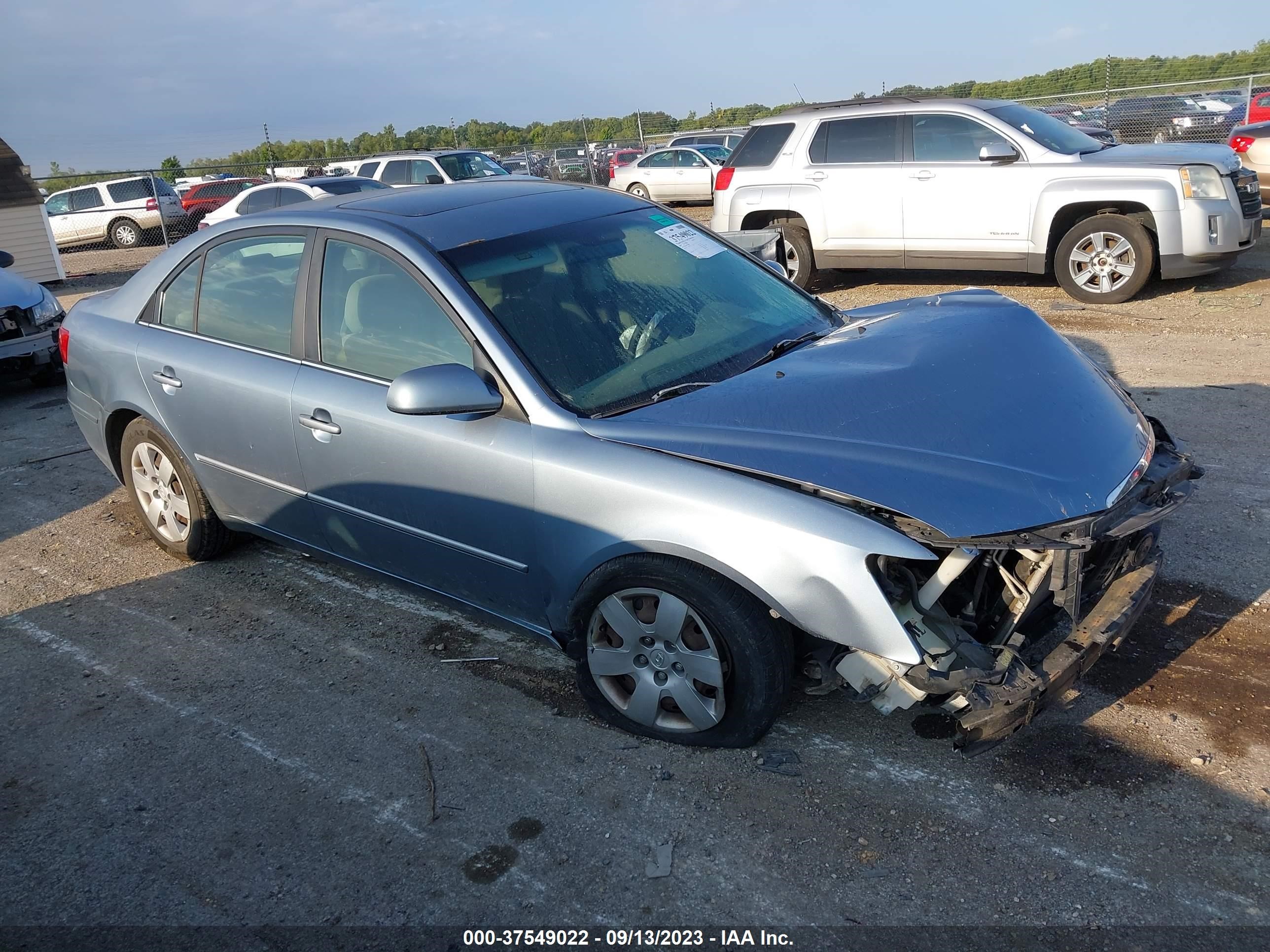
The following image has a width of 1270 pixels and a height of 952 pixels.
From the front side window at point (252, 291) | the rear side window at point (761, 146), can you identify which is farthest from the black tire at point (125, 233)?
the front side window at point (252, 291)

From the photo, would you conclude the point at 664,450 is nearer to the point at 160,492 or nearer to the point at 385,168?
the point at 160,492

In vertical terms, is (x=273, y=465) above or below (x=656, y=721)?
above

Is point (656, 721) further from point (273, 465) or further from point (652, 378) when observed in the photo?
point (273, 465)

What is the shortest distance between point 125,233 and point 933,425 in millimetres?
24311

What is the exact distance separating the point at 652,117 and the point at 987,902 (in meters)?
38.9

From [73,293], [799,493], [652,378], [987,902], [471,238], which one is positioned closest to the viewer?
[987,902]

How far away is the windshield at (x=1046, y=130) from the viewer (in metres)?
9.09

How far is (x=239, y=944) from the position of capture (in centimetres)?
262

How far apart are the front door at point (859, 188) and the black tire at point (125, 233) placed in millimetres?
18475

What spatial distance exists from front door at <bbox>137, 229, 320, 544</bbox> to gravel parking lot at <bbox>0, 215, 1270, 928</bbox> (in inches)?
22.0

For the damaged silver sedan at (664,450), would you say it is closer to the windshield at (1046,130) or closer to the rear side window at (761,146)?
the windshield at (1046,130)

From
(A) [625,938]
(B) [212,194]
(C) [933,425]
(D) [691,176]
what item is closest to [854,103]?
(C) [933,425]

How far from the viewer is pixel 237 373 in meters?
4.12

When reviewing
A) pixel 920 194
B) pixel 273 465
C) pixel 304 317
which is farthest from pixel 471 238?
pixel 920 194
